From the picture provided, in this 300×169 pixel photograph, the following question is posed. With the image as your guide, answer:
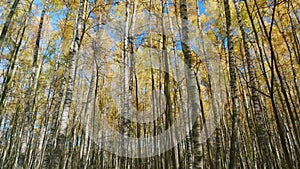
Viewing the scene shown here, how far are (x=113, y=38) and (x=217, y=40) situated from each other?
540 cm

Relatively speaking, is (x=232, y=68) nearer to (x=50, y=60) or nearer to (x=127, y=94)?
(x=127, y=94)

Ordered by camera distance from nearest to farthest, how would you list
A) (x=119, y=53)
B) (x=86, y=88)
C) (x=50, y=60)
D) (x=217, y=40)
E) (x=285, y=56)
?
(x=217, y=40) < (x=50, y=60) < (x=285, y=56) < (x=119, y=53) < (x=86, y=88)

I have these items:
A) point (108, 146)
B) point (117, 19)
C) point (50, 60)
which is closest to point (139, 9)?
point (117, 19)

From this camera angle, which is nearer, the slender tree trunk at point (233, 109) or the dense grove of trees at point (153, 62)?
the slender tree trunk at point (233, 109)

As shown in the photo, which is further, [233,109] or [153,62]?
[153,62]

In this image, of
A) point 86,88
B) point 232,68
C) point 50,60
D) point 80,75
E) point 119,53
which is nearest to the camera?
point 232,68

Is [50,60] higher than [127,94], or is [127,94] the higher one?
[50,60]

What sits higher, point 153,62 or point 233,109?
point 153,62

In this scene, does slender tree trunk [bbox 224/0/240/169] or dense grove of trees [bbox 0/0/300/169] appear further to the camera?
dense grove of trees [bbox 0/0/300/169]

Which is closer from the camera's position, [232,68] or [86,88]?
[232,68]

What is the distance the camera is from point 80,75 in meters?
13.8

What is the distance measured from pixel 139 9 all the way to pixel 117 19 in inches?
48.4

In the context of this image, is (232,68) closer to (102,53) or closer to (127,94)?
(127,94)

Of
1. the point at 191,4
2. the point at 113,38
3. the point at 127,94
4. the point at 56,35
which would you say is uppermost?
the point at 191,4
